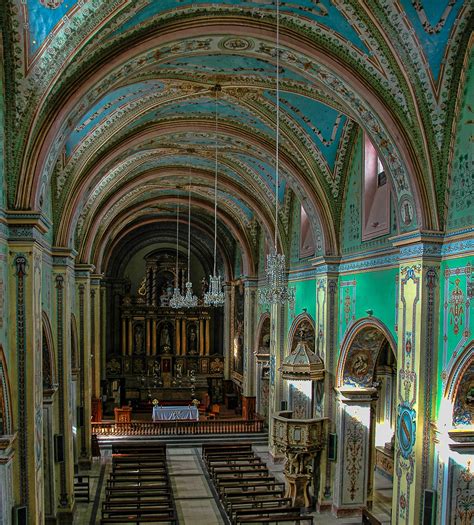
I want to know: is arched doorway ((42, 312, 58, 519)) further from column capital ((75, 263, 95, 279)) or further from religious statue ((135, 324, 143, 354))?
religious statue ((135, 324, 143, 354))

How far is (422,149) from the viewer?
1088 centimetres

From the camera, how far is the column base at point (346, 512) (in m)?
15.6

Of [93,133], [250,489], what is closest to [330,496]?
[250,489]

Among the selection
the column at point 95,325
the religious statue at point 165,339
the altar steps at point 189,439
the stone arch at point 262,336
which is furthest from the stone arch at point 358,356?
the religious statue at point 165,339

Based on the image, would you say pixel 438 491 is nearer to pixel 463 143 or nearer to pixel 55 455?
pixel 463 143

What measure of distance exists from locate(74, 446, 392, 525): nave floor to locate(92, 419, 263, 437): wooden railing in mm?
1297

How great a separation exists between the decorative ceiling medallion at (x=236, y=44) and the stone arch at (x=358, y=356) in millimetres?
7604

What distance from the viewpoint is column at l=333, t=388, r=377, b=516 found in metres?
15.6

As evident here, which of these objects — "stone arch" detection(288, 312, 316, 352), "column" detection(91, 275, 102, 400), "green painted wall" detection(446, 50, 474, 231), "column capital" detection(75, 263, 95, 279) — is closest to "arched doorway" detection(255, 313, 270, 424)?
"stone arch" detection(288, 312, 316, 352)

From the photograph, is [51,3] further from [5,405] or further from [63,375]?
[63,375]

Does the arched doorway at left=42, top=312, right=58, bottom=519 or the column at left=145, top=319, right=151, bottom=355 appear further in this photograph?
the column at left=145, top=319, right=151, bottom=355

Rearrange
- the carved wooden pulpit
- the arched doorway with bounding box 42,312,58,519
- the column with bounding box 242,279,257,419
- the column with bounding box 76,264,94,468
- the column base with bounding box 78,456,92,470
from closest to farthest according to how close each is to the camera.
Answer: the arched doorway with bounding box 42,312,58,519 < the carved wooden pulpit < the column with bounding box 76,264,94,468 < the column base with bounding box 78,456,92,470 < the column with bounding box 242,279,257,419

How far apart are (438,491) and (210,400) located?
22.4 m

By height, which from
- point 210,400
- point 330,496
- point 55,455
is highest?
point 55,455
